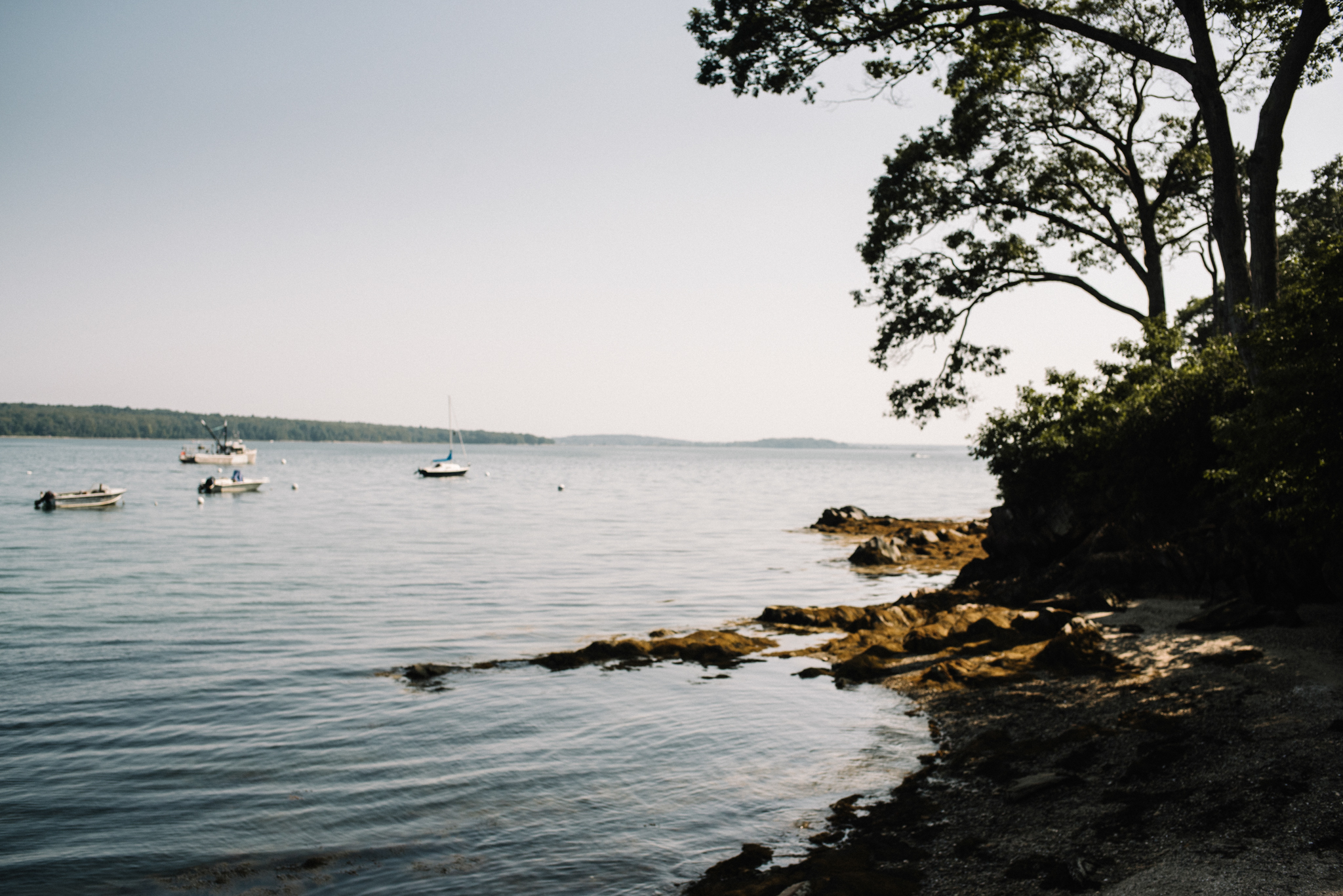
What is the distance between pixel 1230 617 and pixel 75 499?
58.7 m

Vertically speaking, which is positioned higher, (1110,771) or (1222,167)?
(1222,167)

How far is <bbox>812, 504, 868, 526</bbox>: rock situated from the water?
16272 mm

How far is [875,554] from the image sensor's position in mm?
30750

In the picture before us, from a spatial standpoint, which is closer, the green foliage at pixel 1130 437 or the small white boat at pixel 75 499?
the green foliage at pixel 1130 437

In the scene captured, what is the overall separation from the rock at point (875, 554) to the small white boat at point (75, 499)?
152ft

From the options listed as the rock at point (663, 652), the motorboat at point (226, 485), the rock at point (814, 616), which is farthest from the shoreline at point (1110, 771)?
the motorboat at point (226, 485)

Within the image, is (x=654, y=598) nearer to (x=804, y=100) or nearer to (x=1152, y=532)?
(x=1152, y=532)

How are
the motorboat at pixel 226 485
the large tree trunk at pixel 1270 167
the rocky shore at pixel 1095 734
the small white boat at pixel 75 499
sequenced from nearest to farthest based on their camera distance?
1. the rocky shore at pixel 1095 734
2. the large tree trunk at pixel 1270 167
3. the small white boat at pixel 75 499
4. the motorboat at pixel 226 485

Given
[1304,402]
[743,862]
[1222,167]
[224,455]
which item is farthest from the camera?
[224,455]

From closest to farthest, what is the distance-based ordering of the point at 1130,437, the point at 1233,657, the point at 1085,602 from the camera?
the point at 1233,657 → the point at 1085,602 → the point at 1130,437

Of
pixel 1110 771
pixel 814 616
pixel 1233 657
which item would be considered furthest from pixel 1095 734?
pixel 814 616

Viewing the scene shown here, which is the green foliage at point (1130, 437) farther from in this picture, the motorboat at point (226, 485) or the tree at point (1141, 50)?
the motorboat at point (226, 485)

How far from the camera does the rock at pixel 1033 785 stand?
26.1 ft

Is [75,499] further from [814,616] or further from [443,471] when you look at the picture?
[814,616]
